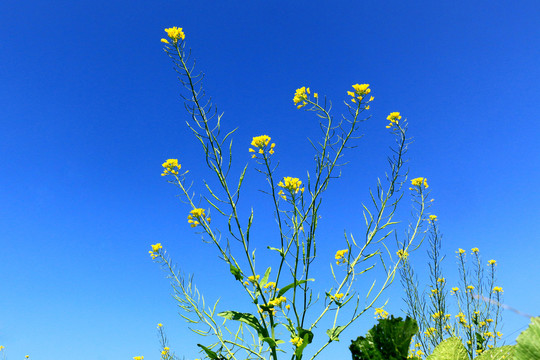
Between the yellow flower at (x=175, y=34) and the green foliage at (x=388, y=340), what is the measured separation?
2.12m

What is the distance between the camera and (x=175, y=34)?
2.52 meters

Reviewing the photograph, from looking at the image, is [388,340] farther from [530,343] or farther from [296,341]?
[296,341]

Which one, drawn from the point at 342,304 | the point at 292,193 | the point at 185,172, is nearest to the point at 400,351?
the point at 342,304

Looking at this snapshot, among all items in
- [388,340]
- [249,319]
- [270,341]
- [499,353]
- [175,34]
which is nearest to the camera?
[499,353]

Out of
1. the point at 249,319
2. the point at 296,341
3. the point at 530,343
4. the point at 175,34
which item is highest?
the point at 175,34

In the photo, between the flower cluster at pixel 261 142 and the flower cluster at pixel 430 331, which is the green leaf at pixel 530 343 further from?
the flower cluster at pixel 430 331

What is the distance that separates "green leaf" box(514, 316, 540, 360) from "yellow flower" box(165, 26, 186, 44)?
2.45 m

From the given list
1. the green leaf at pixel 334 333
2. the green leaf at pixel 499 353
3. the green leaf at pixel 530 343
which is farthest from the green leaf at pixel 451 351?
the green leaf at pixel 334 333

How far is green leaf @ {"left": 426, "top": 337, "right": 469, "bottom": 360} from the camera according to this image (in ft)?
3.43

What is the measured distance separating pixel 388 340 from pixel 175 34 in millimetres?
2195

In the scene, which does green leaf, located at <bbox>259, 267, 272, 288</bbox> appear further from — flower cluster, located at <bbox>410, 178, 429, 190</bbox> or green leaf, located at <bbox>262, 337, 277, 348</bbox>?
flower cluster, located at <bbox>410, 178, 429, 190</bbox>

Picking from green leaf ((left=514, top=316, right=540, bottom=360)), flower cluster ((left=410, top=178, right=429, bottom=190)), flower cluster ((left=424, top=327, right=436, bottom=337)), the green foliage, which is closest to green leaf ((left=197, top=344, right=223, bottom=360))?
the green foliage

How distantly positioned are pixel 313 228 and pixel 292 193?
0.93 ft

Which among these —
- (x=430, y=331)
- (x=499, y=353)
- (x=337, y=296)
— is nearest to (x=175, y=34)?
(x=337, y=296)
